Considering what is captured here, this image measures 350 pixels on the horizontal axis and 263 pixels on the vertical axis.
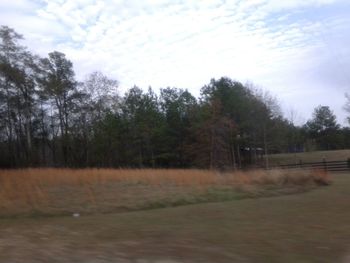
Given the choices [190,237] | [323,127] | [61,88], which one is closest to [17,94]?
[61,88]

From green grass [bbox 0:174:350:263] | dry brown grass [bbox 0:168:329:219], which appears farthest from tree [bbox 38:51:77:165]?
green grass [bbox 0:174:350:263]

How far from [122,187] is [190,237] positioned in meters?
12.2

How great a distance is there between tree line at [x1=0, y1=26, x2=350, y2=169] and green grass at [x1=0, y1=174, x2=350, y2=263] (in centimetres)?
5696

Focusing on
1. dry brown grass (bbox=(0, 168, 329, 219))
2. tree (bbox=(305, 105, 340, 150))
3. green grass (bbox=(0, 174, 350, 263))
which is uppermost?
tree (bbox=(305, 105, 340, 150))

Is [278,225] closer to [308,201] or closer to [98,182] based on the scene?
[308,201]

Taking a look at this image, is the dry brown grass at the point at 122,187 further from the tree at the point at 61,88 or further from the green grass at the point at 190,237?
the tree at the point at 61,88

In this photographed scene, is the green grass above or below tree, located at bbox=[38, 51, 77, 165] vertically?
below

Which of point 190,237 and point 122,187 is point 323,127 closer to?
point 122,187

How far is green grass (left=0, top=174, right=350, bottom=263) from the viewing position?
7.75m

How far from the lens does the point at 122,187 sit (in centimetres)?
2123

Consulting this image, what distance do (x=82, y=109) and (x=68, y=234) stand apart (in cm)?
6878

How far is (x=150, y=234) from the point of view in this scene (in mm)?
9758

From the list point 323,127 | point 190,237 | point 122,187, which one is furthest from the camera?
point 323,127

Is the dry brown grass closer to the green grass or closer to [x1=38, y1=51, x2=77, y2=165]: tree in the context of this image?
the green grass
